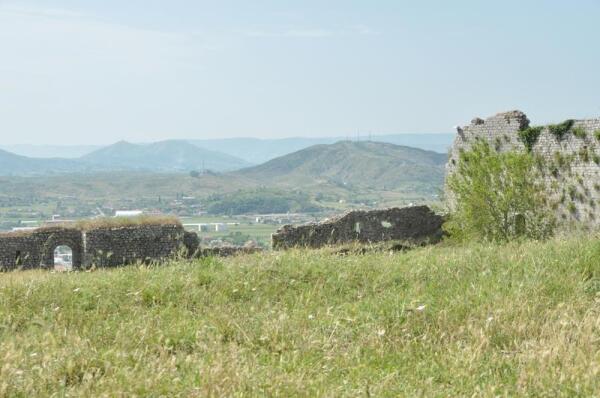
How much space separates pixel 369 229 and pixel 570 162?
23.5 ft

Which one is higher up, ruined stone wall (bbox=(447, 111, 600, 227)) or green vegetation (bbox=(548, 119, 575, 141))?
green vegetation (bbox=(548, 119, 575, 141))

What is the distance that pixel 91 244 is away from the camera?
22250 millimetres

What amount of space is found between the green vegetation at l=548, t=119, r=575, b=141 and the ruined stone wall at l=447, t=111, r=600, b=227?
2.9 inches

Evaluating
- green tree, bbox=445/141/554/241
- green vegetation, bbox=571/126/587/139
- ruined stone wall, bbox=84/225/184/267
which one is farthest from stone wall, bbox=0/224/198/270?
green vegetation, bbox=571/126/587/139

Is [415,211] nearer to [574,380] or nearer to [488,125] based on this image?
[488,125]

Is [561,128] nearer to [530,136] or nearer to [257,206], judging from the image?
[530,136]

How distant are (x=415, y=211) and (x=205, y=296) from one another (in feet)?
68.2

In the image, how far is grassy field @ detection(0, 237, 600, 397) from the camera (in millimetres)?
4578

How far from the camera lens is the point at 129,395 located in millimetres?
4348

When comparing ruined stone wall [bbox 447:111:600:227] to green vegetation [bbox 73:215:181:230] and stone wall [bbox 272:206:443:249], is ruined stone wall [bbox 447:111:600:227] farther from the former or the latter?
green vegetation [bbox 73:215:181:230]

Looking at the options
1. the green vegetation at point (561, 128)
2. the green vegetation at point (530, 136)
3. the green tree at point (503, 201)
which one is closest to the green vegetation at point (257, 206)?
the green vegetation at point (530, 136)


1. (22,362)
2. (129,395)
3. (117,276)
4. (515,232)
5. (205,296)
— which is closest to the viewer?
(129,395)

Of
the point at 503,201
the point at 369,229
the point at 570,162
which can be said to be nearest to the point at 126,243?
the point at 369,229

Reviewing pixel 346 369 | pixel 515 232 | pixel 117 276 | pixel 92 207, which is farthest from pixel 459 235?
pixel 92 207
